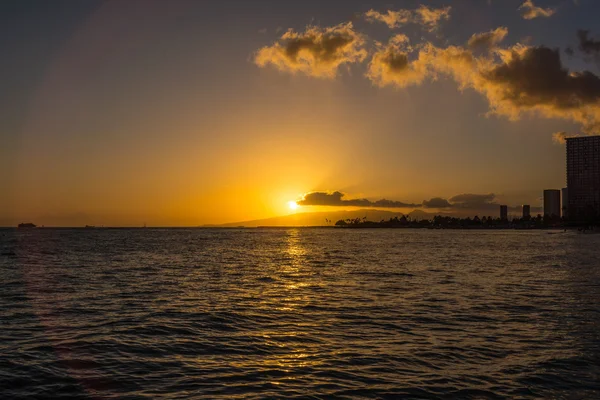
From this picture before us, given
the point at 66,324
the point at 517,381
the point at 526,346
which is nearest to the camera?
the point at 517,381

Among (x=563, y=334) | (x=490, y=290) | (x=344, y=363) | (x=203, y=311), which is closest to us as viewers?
(x=344, y=363)

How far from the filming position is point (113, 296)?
40.8m

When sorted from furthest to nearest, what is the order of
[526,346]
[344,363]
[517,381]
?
[526,346] → [344,363] → [517,381]

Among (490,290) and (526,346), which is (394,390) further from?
(490,290)

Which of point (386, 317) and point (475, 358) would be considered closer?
point (475, 358)

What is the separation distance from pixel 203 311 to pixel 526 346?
64.3ft

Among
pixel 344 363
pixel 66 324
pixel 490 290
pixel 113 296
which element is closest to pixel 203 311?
pixel 66 324

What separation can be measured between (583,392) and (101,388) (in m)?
16.2

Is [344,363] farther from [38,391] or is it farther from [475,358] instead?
[38,391]

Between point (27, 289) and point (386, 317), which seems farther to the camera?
point (27, 289)

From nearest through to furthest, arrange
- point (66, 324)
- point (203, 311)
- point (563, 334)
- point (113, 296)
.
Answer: point (563, 334)
point (66, 324)
point (203, 311)
point (113, 296)

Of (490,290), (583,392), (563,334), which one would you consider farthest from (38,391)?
(490,290)

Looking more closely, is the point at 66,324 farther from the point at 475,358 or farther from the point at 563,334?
the point at 563,334

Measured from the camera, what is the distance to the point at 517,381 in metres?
18.1
